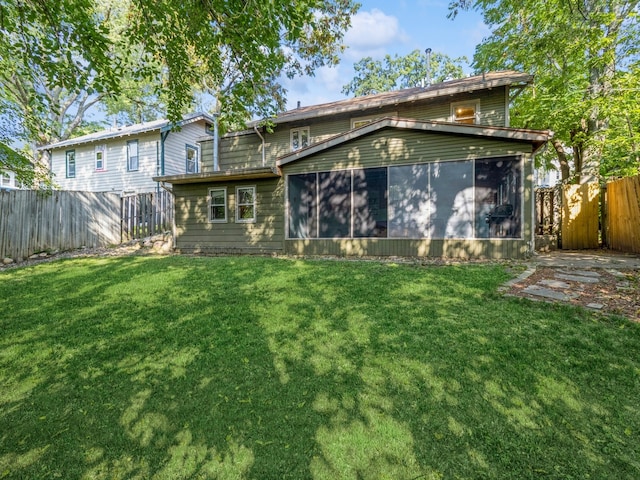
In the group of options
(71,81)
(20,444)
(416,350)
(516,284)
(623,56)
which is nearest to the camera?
(20,444)

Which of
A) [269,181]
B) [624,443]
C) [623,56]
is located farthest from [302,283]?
[623,56]

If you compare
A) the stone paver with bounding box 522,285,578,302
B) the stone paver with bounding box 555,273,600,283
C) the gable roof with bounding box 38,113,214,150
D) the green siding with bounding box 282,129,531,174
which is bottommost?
the stone paver with bounding box 522,285,578,302

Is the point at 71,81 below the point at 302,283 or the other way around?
the other way around

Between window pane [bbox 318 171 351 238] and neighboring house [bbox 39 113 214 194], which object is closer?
window pane [bbox 318 171 351 238]

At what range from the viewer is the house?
753 cm

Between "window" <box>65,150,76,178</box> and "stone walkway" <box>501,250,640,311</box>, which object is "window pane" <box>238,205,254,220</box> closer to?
"stone walkway" <box>501,250,640,311</box>

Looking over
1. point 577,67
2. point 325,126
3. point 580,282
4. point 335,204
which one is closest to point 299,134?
point 325,126

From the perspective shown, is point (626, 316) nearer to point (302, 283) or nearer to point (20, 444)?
point (302, 283)

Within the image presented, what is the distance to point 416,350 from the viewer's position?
9.66 ft

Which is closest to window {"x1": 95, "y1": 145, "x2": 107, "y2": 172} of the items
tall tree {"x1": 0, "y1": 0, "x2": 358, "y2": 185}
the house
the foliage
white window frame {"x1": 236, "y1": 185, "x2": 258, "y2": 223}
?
the house

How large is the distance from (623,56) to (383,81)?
22739 millimetres

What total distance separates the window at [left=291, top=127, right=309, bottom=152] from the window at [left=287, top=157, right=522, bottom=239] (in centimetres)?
293

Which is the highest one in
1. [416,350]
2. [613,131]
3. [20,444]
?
[613,131]

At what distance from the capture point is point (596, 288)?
4676mm
